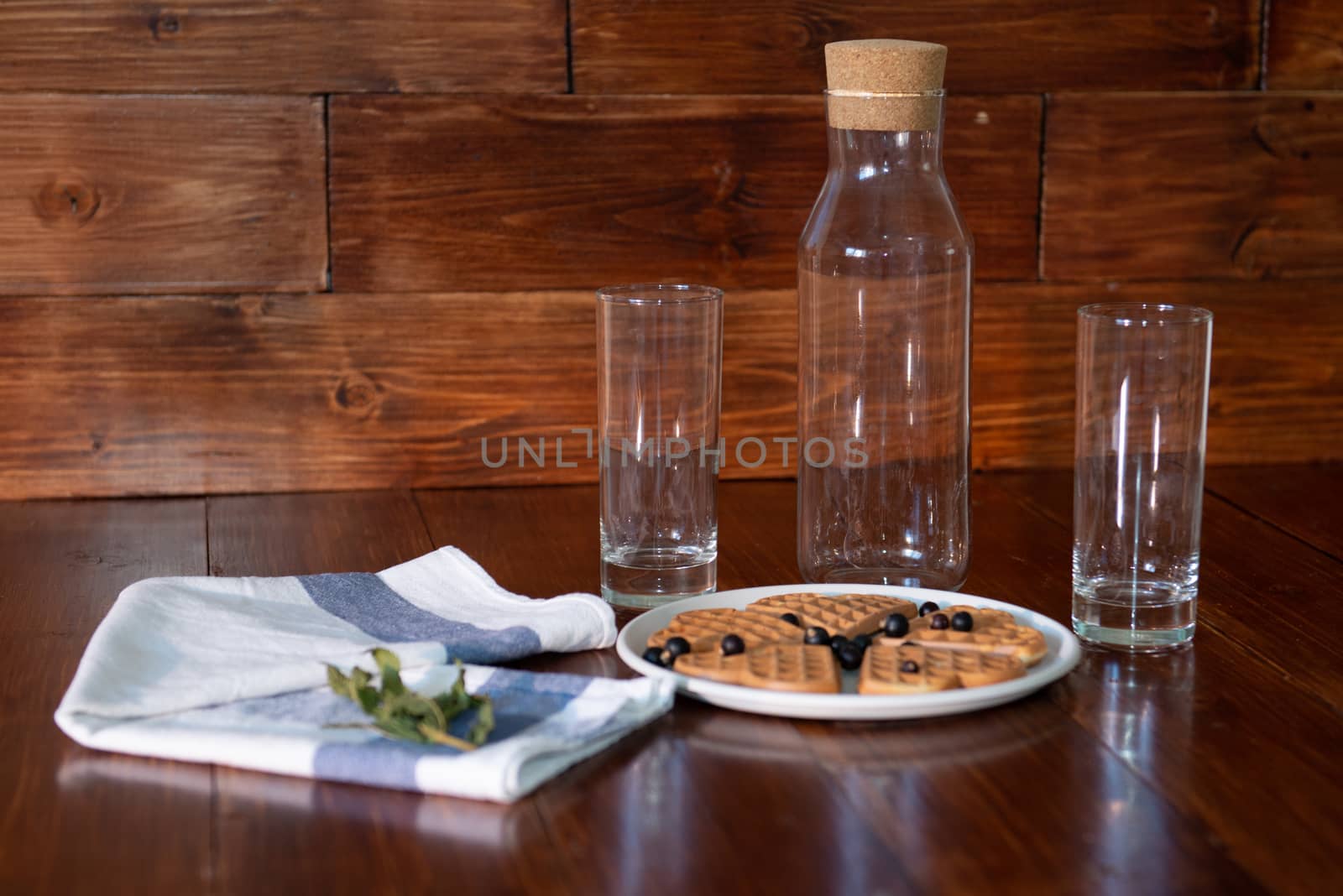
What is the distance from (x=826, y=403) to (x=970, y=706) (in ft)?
0.91

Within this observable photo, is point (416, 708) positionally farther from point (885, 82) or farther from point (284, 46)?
point (284, 46)

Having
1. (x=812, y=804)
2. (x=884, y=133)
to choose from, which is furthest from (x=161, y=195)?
(x=812, y=804)

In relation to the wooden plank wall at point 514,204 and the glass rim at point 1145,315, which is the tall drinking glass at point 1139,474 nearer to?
the glass rim at point 1145,315

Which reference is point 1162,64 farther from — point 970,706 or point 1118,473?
point 970,706

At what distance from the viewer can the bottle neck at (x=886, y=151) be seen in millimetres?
951

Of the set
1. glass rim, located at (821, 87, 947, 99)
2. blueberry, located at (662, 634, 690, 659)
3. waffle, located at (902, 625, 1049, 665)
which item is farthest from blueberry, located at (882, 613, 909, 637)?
glass rim, located at (821, 87, 947, 99)

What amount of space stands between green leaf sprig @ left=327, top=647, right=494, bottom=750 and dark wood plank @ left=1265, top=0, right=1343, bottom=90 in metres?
1.03

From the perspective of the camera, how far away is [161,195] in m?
1.24

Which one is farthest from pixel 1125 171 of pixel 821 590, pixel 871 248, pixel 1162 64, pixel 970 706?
pixel 970 706

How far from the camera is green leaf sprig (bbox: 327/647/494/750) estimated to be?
67 centimetres

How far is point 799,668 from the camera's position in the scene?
2.43 feet

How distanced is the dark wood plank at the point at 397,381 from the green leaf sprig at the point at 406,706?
1.97ft

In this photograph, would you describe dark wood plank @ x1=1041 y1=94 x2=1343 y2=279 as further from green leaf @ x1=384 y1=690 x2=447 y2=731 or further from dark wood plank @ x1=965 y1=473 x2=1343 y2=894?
green leaf @ x1=384 y1=690 x2=447 y2=731

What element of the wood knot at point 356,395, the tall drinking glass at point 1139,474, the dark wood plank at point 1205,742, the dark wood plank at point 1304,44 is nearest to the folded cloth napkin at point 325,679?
the dark wood plank at point 1205,742
